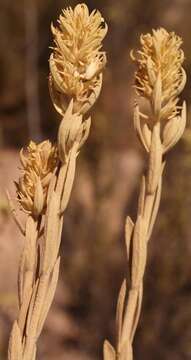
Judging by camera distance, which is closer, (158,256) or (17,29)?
(158,256)

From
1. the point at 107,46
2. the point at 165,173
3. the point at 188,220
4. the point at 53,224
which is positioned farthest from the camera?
the point at 107,46

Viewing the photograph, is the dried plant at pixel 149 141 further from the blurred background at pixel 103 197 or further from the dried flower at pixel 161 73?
the blurred background at pixel 103 197

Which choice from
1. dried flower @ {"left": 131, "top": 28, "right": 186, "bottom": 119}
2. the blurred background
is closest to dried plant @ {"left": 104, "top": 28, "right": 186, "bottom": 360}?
dried flower @ {"left": 131, "top": 28, "right": 186, "bottom": 119}

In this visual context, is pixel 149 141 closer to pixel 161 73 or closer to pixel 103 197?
pixel 161 73

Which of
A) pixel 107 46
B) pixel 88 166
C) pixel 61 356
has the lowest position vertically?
pixel 61 356

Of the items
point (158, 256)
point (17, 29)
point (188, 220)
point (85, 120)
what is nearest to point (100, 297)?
point (158, 256)

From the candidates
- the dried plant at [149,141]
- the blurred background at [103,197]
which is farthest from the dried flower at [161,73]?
the blurred background at [103,197]

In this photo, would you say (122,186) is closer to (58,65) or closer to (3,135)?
(3,135)

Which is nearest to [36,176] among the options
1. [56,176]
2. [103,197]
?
[56,176]
